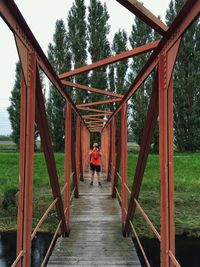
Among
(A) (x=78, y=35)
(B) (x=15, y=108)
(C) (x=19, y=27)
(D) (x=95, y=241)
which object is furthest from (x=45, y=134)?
(B) (x=15, y=108)

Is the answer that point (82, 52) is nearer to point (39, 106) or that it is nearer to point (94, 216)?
point (94, 216)

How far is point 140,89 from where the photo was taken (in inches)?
1196

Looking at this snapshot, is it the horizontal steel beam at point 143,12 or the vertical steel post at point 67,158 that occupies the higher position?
the horizontal steel beam at point 143,12

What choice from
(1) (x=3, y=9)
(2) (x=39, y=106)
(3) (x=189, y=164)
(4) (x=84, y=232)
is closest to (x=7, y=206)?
(4) (x=84, y=232)

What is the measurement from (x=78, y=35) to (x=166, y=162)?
96.9 ft

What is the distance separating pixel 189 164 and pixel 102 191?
11.4 m

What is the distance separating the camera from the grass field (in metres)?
10.8

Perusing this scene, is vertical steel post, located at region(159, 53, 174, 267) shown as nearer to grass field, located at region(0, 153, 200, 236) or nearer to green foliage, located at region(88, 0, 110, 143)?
grass field, located at region(0, 153, 200, 236)

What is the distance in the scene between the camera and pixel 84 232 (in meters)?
5.96

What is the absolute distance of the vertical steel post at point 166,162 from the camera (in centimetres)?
300

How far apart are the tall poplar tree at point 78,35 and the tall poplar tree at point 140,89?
374 centimetres

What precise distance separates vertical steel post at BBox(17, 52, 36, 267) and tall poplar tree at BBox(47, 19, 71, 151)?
2592cm

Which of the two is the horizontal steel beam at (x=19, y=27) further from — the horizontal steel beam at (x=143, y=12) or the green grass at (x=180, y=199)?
the green grass at (x=180, y=199)

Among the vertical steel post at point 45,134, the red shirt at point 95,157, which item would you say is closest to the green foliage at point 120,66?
the red shirt at point 95,157
